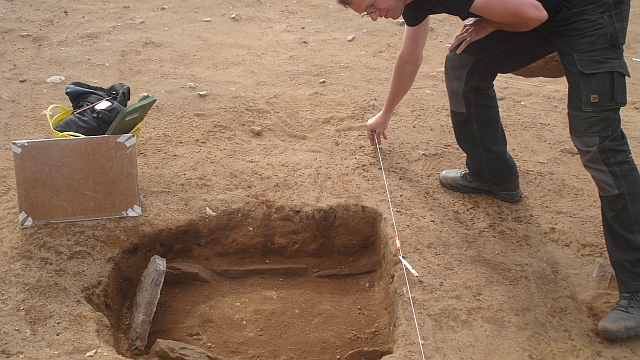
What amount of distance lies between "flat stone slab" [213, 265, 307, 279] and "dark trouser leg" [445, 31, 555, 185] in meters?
1.22

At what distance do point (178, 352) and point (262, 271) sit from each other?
938 millimetres

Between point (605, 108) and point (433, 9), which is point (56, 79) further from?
point (605, 108)

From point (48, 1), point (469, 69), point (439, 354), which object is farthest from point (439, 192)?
point (48, 1)

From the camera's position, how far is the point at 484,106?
328 cm

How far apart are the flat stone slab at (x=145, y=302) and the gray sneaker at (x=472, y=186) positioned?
1.78 meters

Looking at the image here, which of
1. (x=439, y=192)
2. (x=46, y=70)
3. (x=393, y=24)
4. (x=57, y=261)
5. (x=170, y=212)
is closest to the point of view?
(x=57, y=261)

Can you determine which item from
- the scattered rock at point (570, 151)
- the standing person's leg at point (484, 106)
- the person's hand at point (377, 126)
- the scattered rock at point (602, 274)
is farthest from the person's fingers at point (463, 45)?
the scattered rock at point (570, 151)

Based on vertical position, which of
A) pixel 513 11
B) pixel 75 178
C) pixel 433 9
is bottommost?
pixel 75 178

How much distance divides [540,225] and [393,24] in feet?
13.0

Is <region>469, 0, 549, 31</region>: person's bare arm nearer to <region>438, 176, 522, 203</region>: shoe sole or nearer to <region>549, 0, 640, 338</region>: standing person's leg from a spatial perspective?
<region>549, 0, 640, 338</region>: standing person's leg

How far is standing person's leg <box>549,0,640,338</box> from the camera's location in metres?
2.51

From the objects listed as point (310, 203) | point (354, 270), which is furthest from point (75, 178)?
point (354, 270)

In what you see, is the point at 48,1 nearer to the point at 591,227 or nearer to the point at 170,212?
the point at 170,212

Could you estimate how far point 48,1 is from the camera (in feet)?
22.1
